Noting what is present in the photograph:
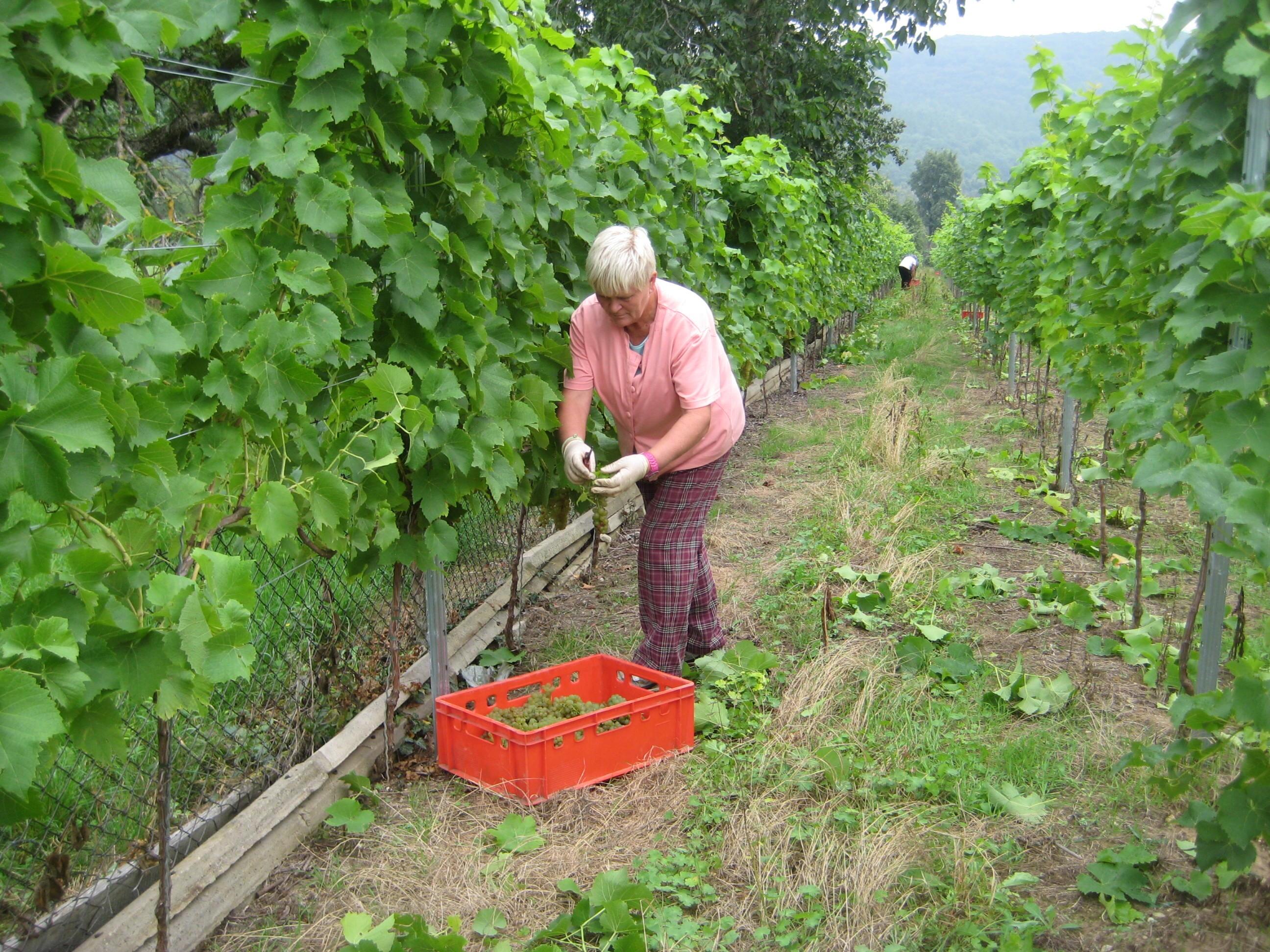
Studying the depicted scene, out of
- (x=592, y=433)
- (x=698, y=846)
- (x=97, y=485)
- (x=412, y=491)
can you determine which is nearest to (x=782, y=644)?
(x=592, y=433)

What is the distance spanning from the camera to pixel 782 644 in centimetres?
443

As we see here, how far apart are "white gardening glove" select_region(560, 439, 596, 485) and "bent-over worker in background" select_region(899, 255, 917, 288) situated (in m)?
37.6

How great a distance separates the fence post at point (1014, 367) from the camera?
449 inches

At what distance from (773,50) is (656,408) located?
37.1ft

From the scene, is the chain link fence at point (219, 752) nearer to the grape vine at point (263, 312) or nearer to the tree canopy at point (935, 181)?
the grape vine at point (263, 312)

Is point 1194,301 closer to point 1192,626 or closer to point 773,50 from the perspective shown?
point 1192,626

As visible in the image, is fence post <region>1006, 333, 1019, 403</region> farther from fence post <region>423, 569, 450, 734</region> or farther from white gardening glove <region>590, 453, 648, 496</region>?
fence post <region>423, 569, 450, 734</region>

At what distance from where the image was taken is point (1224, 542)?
2.42 meters

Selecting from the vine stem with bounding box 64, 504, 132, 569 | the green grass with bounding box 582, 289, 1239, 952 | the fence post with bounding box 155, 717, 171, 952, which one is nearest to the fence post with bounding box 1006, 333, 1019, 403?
the green grass with bounding box 582, 289, 1239, 952

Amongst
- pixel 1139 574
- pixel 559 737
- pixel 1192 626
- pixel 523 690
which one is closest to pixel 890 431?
pixel 1139 574

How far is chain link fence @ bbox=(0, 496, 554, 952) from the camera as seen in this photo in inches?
91.3

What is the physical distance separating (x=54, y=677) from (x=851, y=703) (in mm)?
2846

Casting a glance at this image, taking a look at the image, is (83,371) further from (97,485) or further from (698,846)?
(698,846)

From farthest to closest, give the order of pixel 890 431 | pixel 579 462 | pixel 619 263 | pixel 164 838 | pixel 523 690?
pixel 890 431 → pixel 523 690 → pixel 579 462 → pixel 619 263 → pixel 164 838
